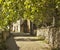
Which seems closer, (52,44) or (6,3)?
(6,3)

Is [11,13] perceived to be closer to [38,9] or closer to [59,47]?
[38,9]

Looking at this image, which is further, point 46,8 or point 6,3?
point 46,8

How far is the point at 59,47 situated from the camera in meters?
19.3

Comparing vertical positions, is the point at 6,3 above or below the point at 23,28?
above

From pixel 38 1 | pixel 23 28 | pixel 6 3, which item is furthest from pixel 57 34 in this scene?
pixel 23 28

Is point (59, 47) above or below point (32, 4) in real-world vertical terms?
below

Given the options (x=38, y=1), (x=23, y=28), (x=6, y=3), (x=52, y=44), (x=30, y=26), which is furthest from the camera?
(x=23, y=28)

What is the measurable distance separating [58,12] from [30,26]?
120 feet

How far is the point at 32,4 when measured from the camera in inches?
629

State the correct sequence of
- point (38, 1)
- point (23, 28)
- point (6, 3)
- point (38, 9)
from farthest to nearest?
point (23, 28), point (38, 9), point (38, 1), point (6, 3)

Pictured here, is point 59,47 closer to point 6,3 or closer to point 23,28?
point 6,3

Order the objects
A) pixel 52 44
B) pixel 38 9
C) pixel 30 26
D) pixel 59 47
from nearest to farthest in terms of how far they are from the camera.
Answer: pixel 38 9
pixel 59 47
pixel 52 44
pixel 30 26

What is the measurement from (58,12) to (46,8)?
1274 millimetres

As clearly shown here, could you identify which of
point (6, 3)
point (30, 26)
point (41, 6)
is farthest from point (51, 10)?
point (30, 26)
